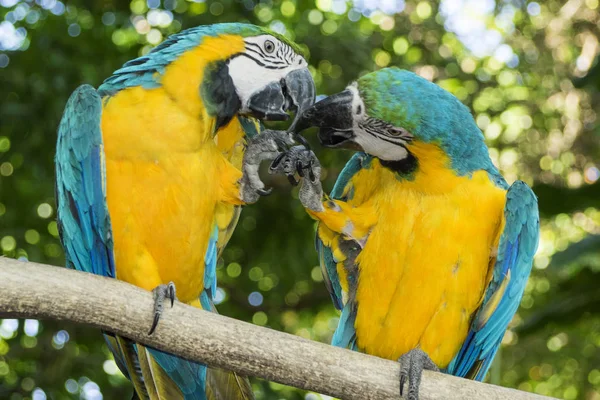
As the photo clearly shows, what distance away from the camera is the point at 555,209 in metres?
4.67

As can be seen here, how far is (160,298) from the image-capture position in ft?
7.66

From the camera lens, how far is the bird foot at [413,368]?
7.73ft

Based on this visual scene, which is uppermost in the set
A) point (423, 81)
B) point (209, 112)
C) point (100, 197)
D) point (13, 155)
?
point (423, 81)

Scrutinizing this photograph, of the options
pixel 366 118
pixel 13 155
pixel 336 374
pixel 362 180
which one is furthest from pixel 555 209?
pixel 13 155

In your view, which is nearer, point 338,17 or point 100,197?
point 100,197

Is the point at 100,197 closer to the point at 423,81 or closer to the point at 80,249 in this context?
the point at 80,249

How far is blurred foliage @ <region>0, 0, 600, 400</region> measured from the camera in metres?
4.57

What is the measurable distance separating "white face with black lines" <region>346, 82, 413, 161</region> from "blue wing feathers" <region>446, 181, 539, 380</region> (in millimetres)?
475

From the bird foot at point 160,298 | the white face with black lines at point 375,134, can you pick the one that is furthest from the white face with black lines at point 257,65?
the bird foot at point 160,298

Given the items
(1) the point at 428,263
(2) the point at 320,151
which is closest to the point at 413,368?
(1) the point at 428,263

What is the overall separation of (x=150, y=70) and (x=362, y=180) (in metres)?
0.98

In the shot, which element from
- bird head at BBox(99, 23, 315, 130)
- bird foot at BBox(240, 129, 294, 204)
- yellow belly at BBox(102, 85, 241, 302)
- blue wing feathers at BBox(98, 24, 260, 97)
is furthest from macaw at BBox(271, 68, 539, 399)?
blue wing feathers at BBox(98, 24, 260, 97)

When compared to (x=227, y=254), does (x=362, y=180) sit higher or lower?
higher

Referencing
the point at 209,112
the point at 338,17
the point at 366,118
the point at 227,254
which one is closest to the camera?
the point at 366,118
